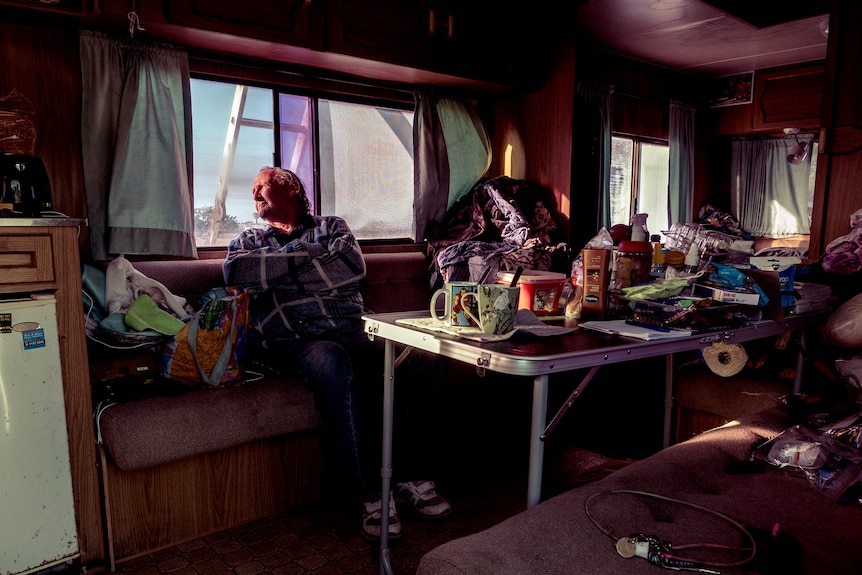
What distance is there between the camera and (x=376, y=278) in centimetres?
319

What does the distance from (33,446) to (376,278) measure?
5.72ft

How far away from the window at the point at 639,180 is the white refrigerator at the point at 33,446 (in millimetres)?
4721

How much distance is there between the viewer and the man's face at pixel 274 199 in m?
2.63

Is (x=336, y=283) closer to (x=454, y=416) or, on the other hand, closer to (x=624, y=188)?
(x=454, y=416)

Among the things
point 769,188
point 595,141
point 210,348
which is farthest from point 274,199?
point 769,188

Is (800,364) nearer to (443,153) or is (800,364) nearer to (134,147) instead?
(443,153)

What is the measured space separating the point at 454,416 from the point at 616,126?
356cm

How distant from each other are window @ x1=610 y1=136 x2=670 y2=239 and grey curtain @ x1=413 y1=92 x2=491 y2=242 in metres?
1.99

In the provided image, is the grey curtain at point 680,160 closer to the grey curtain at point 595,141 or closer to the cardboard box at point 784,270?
the grey curtain at point 595,141

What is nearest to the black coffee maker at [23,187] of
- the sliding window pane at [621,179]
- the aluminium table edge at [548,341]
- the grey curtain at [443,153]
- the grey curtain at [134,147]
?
the grey curtain at [134,147]

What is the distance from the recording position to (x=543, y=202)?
3926 mm

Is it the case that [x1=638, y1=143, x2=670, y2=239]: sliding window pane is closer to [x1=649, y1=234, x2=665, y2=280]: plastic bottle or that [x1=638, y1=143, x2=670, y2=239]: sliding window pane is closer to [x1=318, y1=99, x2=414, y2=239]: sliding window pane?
[x1=318, y1=99, x2=414, y2=239]: sliding window pane

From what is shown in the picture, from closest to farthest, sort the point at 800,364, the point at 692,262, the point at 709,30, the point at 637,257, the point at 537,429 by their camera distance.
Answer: the point at 537,429 < the point at 637,257 < the point at 692,262 < the point at 800,364 < the point at 709,30

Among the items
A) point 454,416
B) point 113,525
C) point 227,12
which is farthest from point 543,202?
point 113,525
